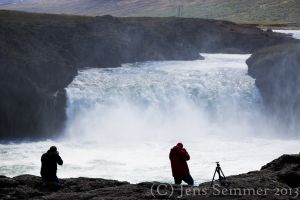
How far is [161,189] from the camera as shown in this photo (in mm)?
17375

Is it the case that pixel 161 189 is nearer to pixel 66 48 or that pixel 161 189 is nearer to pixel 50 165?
pixel 50 165

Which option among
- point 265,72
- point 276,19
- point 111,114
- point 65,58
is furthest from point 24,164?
point 276,19

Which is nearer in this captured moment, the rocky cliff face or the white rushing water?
the white rushing water

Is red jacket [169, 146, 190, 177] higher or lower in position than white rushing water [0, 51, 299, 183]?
lower

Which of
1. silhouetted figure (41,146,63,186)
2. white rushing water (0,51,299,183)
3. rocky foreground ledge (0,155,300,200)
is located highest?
white rushing water (0,51,299,183)

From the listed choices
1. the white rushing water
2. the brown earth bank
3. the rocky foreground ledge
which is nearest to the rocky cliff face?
the white rushing water

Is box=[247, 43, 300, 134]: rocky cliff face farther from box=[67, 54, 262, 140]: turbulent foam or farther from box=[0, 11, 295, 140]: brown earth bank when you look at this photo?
box=[0, 11, 295, 140]: brown earth bank

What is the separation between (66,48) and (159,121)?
14.8m

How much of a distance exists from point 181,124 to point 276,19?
356 feet

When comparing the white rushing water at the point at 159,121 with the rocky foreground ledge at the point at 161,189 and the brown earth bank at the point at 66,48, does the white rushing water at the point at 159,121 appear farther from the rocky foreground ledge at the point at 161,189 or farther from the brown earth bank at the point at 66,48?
the rocky foreground ledge at the point at 161,189

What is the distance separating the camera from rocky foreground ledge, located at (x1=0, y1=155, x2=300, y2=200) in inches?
657

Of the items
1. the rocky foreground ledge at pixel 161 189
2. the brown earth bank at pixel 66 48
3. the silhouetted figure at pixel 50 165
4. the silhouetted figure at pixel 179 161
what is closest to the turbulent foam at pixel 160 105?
the brown earth bank at pixel 66 48

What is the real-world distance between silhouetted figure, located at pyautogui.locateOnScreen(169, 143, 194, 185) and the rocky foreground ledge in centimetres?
89

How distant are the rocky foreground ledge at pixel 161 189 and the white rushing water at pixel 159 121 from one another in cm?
1497
